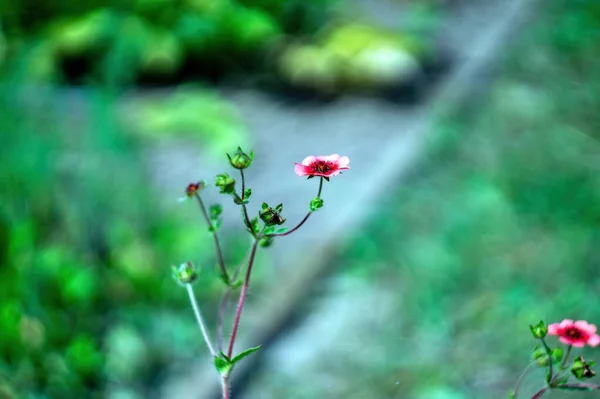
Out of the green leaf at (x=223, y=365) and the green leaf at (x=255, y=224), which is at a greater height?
the green leaf at (x=255, y=224)

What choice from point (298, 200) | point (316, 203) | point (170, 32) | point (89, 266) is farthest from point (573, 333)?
point (170, 32)

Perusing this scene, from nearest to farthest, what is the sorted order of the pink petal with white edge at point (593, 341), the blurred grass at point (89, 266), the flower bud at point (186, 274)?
1. the pink petal with white edge at point (593, 341)
2. the flower bud at point (186, 274)
3. the blurred grass at point (89, 266)

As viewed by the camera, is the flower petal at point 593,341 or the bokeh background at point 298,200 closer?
the flower petal at point 593,341

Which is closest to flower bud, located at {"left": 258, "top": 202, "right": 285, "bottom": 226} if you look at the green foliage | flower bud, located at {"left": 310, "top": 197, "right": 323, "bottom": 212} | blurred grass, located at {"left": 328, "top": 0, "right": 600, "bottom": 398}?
flower bud, located at {"left": 310, "top": 197, "right": 323, "bottom": 212}

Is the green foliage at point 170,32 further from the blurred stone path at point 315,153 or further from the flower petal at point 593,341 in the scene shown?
the flower petal at point 593,341

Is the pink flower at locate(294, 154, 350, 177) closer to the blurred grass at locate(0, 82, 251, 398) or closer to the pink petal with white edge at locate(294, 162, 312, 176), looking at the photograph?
the pink petal with white edge at locate(294, 162, 312, 176)

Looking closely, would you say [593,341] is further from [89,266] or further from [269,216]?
[89,266]

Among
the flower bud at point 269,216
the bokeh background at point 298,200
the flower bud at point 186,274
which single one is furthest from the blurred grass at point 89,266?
the flower bud at point 269,216

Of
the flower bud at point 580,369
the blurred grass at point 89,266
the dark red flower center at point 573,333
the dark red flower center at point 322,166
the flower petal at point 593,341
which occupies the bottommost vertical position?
the flower bud at point 580,369

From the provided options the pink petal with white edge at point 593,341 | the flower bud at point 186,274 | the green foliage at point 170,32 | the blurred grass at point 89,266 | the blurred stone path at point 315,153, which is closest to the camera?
the pink petal with white edge at point 593,341
